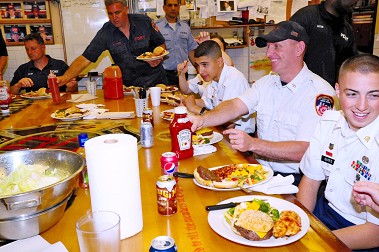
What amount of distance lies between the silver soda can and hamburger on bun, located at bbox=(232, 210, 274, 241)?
2.97 ft

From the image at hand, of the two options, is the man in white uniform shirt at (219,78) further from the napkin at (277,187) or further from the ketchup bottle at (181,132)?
the napkin at (277,187)

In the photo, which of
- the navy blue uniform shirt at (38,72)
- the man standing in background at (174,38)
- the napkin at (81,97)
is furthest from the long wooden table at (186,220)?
the man standing in background at (174,38)

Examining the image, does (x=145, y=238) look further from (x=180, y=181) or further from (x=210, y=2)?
(x=210, y=2)

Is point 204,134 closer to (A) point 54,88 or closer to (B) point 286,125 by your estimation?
(B) point 286,125

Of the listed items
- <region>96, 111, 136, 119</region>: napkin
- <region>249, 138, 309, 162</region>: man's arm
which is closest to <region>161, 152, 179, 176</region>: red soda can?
<region>249, 138, 309, 162</region>: man's arm

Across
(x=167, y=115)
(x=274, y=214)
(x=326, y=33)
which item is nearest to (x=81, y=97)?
(x=167, y=115)

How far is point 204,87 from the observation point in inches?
138

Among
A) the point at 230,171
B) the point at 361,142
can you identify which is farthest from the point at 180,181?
the point at 361,142

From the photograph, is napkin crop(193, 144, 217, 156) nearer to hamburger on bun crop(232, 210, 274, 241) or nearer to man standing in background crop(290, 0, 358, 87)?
hamburger on bun crop(232, 210, 274, 241)

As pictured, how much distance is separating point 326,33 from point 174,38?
2486 millimetres

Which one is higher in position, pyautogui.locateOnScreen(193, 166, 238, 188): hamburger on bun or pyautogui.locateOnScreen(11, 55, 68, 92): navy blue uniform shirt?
pyautogui.locateOnScreen(11, 55, 68, 92): navy blue uniform shirt

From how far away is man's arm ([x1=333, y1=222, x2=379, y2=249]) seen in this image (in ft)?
4.66

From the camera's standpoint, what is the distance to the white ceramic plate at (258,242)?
1.07 m

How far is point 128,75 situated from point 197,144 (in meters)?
2.22
